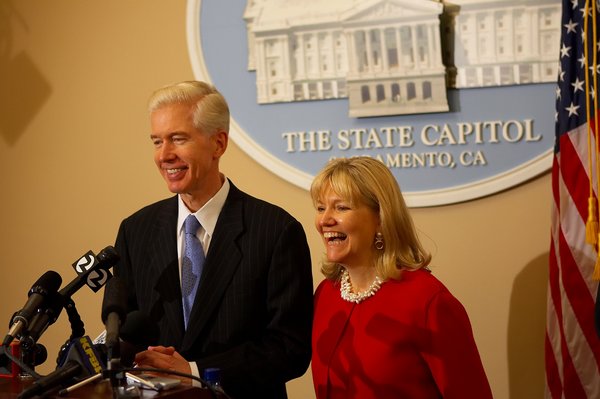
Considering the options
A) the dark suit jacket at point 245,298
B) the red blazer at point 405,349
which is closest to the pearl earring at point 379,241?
the red blazer at point 405,349

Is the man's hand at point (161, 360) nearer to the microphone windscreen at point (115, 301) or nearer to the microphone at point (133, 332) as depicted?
the microphone at point (133, 332)

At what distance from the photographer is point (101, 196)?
439 cm

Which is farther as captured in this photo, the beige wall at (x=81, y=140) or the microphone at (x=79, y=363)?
the beige wall at (x=81, y=140)

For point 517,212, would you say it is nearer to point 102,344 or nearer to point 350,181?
point 350,181

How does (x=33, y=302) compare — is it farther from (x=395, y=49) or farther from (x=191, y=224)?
(x=395, y=49)

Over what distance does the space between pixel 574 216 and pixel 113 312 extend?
1994mm

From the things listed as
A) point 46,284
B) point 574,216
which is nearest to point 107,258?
point 46,284

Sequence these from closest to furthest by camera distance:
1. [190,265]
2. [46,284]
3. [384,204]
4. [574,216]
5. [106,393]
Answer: [106,393] → [46,284] → [384,204] → [190,265] → [574,216]

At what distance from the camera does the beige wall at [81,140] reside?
4168mm

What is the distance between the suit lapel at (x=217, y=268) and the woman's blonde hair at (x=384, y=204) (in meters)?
0.29

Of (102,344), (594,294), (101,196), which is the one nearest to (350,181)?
(102,344)

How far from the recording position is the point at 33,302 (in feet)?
6.28

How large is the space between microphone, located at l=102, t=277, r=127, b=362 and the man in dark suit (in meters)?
0.55

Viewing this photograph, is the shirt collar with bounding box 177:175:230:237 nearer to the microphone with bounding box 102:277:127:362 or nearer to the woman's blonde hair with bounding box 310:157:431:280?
the woman's blonde hair with bounding box 310:157:431:280
